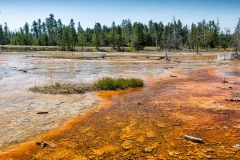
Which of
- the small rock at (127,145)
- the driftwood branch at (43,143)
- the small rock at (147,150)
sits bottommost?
the small rock at (147,150)

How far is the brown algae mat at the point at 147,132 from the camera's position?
6.47m

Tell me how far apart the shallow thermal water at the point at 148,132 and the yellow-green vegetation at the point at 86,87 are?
2852mm

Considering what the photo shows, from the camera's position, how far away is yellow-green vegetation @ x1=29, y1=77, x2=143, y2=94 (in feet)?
46.8

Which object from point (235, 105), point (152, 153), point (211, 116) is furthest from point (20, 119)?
point (235, 105)

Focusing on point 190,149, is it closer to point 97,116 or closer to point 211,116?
point 211,116

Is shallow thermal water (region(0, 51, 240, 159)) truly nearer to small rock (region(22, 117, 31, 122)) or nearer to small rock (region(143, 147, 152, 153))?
small rock (region(143, 147, 152, 153))

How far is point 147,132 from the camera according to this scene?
802 cm

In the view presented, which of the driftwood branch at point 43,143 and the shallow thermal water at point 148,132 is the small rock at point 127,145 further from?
the driftwood branch at point 43,143

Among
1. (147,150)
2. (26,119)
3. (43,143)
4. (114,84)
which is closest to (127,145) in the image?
(147,150)

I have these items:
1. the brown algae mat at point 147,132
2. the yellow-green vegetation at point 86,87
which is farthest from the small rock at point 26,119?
the yellow-green vegetation at point 86,87

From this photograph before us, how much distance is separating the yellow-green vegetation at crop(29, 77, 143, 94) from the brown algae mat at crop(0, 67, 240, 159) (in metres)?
2.85

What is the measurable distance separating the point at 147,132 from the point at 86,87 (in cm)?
810

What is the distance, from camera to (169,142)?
7.19 metres

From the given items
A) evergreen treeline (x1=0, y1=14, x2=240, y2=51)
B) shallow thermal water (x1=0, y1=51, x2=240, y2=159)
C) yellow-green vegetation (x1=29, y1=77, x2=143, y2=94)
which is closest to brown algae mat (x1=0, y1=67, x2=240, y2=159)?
shallow thermal water (x1=0, y1=51, x2=240, y2=159)
